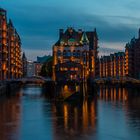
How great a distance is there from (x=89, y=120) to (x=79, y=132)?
11.5m

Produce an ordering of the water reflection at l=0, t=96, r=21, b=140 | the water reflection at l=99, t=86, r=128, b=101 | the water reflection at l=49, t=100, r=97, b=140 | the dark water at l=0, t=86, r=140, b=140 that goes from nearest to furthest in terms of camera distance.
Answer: the water reflection at l=0, t=96, r=21, b=140 → the dark water at l=0, t=86, r=140, b=140 → the water reflection at l=49, t=100, r=97, b=140 → the water reflection at l=99, t=86, r=128, b=101


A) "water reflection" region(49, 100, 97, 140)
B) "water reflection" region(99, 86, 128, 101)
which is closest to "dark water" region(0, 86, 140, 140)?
"water reflection" region(49, 100, 97, 140)

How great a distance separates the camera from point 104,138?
168 ft

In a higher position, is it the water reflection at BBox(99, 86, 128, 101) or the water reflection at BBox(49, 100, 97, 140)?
the water reflection at BBox(99, 86, 128, 101)

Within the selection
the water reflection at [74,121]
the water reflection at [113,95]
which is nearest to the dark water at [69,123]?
the water reflection at [74,121]

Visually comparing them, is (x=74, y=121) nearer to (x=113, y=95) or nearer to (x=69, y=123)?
(x=69, y=123)

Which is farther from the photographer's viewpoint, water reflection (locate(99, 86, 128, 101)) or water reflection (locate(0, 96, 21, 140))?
water reflection (locate(99, 86, 128, 101))

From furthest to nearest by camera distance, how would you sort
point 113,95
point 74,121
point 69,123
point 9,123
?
point 113,95 < point 74,121 < point 69,123 < point 9,123

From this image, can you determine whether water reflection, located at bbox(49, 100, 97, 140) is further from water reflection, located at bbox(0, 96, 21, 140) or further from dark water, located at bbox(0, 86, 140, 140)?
water reflection, located at bbox(0, 96, 21, 140)

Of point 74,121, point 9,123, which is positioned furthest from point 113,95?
point 9,123

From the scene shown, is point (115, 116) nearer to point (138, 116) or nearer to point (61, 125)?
point (138, 116)

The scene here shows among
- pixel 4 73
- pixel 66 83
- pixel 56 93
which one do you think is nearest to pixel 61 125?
pixel 56 93

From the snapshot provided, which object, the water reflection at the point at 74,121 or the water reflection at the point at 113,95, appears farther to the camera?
the water reflection at the point at 113,95

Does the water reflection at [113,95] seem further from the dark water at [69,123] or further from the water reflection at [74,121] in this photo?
the dark water at [69,123]
